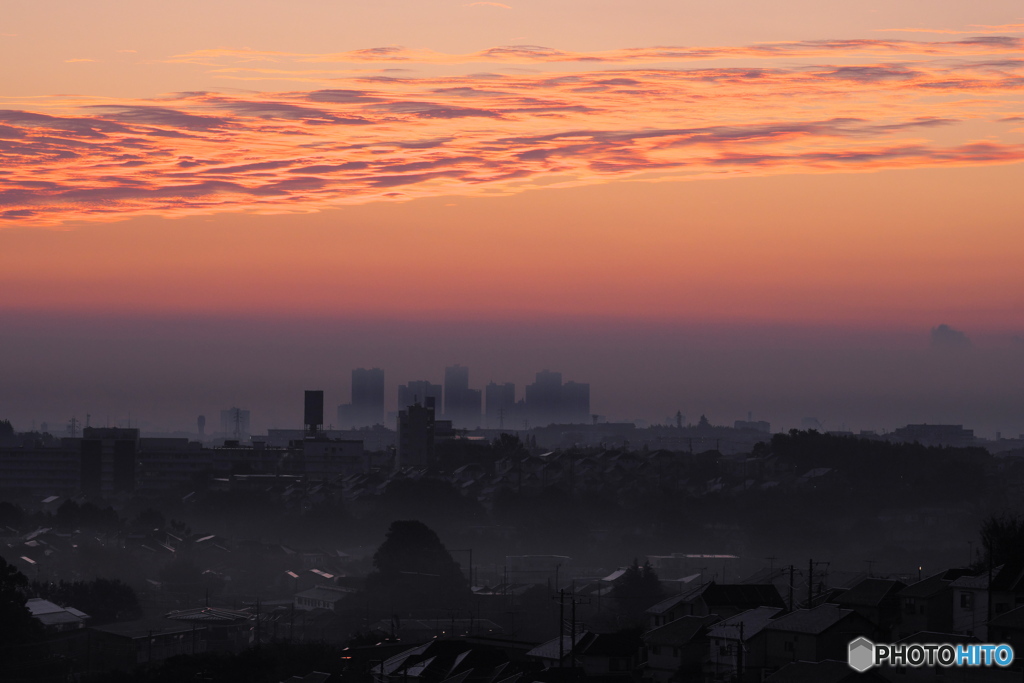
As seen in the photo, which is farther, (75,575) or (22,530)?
(22,530)

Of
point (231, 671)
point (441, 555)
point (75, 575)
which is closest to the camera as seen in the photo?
point (231, 671)

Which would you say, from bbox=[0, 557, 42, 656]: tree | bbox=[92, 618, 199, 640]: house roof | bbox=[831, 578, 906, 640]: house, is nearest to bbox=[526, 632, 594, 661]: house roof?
bbox=[831, 578, 906, 640]: house

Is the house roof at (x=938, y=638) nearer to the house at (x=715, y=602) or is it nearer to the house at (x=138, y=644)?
the house at (x=715, y=602)

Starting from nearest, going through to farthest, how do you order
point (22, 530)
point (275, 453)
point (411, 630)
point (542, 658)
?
point (542, 658), point (411, 630), point (22, 530), point (275, 453)

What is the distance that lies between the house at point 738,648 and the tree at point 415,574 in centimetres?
1736

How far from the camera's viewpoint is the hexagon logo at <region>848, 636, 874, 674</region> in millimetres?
15820

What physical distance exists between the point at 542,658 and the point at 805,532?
36689 mm

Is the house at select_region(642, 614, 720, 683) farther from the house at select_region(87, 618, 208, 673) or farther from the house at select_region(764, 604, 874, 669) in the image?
the house at select_region(87, 618, 208, 673)

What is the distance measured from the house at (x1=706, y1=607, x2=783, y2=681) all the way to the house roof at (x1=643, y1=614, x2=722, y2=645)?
391 mm

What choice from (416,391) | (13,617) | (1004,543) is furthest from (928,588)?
(416,391)

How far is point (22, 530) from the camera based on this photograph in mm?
54062

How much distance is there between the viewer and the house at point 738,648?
60.4 ft

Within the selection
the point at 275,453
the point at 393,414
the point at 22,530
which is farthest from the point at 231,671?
the point at 393,414

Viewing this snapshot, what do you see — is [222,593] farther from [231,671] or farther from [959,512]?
[959,512]
